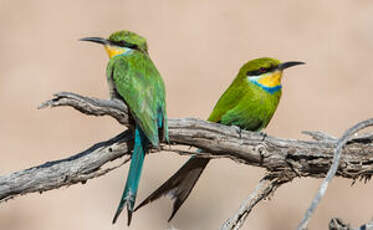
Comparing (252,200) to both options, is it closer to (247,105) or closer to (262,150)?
(262,150)

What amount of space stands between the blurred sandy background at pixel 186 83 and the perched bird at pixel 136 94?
205 centimetres

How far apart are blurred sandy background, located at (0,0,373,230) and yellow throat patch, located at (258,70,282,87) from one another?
1.77m

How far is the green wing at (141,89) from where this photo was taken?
2884 mm

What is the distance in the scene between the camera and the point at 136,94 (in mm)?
3002

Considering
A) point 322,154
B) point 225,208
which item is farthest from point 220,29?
point 322,154

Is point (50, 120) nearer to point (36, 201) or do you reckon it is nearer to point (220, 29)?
point (36, 201)

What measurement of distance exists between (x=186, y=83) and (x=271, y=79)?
336 cm

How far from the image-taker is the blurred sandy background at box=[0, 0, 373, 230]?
553 cm

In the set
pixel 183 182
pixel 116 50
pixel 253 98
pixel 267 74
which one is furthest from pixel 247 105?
pixel 116 50

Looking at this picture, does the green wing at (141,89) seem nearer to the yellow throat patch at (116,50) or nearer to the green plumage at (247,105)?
the yellow throat patch at (116,50)

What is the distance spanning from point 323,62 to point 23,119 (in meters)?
2.87

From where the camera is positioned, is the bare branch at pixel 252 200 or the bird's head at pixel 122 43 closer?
the bare branch at pixel 252 200

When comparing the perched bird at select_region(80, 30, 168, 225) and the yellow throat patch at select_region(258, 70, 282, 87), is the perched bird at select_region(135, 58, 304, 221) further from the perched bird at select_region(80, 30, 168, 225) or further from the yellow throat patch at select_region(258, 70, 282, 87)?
the perched bird at select_region(80, 30, 168, 225)

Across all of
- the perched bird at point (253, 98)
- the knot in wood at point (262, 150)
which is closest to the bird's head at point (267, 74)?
the perched bird at point (253, 98)
